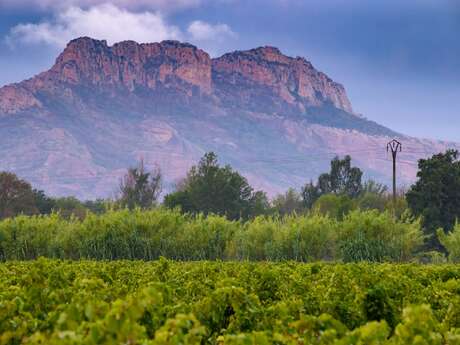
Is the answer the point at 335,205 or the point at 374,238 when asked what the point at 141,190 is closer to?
the point at 335,205

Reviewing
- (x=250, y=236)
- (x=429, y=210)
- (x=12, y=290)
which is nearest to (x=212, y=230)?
(x=250, y=236)

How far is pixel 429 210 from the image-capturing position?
52.2 m

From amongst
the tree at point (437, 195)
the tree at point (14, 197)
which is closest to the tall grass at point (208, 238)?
the tree at point (437, 195)

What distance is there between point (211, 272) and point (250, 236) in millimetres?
21844

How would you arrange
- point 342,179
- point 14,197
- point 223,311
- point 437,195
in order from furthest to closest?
1. point 342,179
2. point 14,197
3. point 437,195
4. point 223,311

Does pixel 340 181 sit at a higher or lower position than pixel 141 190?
higher

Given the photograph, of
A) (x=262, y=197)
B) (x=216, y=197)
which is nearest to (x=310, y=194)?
(x=262, y=197)

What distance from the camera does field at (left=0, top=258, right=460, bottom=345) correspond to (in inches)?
186

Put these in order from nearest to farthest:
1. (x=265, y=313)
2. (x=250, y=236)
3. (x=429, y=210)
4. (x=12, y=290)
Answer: (x=265, y=313) < (x=12, y=290) < (x=250, y=236) < (x=429, y=210)

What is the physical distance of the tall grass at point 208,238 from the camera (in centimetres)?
3491

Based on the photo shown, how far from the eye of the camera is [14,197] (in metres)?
77.7

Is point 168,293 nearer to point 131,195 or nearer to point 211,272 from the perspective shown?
point 211,272

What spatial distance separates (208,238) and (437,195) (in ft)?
74.5

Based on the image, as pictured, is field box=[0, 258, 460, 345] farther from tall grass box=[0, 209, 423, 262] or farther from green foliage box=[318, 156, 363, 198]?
green foliage box=[318, 156, 363, 198]
